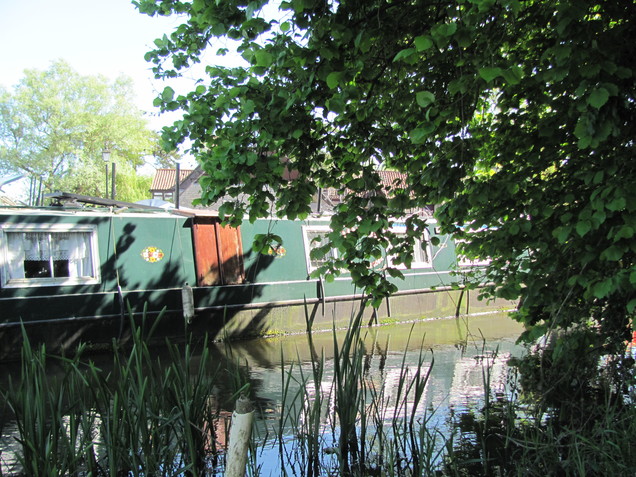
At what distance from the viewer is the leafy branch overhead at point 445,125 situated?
→ 9.36 feet

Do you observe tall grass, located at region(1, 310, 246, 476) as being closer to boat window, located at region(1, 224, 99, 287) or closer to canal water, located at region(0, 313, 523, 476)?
canal water, located at region(0, 313, 523, 476)

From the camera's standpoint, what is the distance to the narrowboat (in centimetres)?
803

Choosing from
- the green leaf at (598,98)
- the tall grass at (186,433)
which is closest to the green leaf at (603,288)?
the tall grass at (186,433)

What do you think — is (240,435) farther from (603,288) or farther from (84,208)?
(84,208)

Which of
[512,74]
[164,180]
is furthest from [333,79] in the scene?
[164,180]

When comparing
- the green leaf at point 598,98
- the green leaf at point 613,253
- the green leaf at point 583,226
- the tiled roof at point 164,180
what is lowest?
the green leaf at point 613,253

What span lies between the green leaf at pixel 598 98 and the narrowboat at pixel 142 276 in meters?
4.84

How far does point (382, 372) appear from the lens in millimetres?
3404

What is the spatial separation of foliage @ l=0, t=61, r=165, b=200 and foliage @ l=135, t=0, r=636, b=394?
26.1 m

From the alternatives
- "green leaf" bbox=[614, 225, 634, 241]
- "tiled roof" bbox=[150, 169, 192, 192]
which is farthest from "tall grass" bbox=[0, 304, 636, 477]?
"tiled roof" bbox=[150, 169, 192, 192]

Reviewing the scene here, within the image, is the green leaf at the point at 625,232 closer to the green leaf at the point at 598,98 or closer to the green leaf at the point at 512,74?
the green leaf at the point at 598,98

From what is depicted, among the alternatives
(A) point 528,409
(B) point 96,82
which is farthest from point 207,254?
(B) point 96,82

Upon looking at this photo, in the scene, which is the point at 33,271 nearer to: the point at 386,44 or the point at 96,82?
the point at 386,44

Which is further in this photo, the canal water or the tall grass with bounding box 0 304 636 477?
the canal water
